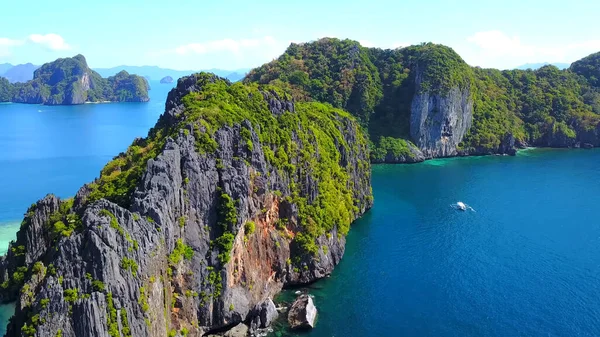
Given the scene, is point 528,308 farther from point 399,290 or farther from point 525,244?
point 525,244

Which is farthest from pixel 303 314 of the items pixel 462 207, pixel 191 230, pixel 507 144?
pixel 507 144

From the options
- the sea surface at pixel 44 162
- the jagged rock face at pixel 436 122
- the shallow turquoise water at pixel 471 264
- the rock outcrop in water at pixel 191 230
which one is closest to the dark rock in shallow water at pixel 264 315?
the rock outcrop in water at pixel 191 230

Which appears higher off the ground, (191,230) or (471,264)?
(191,230)

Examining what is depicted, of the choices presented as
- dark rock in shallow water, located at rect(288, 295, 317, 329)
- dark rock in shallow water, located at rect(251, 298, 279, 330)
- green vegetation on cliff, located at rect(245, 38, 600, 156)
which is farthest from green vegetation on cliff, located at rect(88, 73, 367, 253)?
green vegetation on cliff, located at rect(245, 38, 600, 156)

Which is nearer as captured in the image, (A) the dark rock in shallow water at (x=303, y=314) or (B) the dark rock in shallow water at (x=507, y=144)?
(A) the dark rock in shallow water at (x=303, y=314)

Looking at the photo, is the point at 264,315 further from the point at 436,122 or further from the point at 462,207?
the point at 436,122

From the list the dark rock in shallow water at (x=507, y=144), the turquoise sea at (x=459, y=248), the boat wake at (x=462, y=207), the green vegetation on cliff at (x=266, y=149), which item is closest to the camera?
the green vegetation on cliff at (x=266, y=149)

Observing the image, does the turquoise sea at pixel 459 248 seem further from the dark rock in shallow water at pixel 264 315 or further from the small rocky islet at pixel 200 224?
the small rocky islet at pixel 200 224
